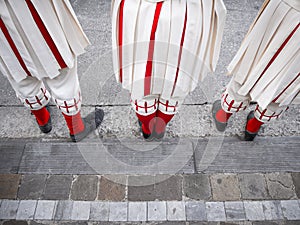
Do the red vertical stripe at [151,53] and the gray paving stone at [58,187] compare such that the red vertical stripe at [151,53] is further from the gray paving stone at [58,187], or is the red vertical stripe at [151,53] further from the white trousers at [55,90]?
the gray paving stone at [58,187]

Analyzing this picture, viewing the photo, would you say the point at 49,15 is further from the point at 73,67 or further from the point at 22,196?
the point at 22,196

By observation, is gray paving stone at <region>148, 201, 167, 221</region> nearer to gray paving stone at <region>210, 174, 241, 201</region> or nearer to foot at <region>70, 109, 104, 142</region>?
gray paving stone at <region>210, 174, 241, 201</region>

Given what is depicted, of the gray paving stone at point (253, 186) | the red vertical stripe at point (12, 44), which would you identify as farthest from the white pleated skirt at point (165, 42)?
the gray paving stone at point (253, 186)

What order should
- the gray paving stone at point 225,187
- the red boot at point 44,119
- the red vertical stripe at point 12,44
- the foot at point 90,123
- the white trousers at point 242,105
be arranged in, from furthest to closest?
1. the foot at point 90,123
2. the red boot at point 44,119
3. the gray paving stone at point 225,187
4. the white trousers at point 242,105
5. the red vertical stripe at point 12,44

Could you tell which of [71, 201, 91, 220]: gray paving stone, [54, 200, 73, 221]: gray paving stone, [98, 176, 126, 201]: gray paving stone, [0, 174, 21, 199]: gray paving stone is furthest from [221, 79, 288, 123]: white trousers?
[0, 174, 21, 199]: gray paving stone

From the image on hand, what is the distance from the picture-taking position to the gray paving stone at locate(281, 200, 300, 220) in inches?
83.4

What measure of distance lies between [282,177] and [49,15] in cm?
209

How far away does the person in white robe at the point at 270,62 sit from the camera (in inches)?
62.1

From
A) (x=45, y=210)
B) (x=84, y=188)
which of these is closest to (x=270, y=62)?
(x=84, y=188)

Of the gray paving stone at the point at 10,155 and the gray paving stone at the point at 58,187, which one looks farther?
the gray paving stone at the point at 10,155

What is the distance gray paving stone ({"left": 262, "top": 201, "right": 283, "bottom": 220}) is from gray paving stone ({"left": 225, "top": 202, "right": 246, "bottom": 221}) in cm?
18

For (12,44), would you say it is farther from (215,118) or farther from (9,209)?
(215,118)

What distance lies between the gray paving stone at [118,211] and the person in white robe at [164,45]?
0.79 meters

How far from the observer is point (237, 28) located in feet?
10.8
